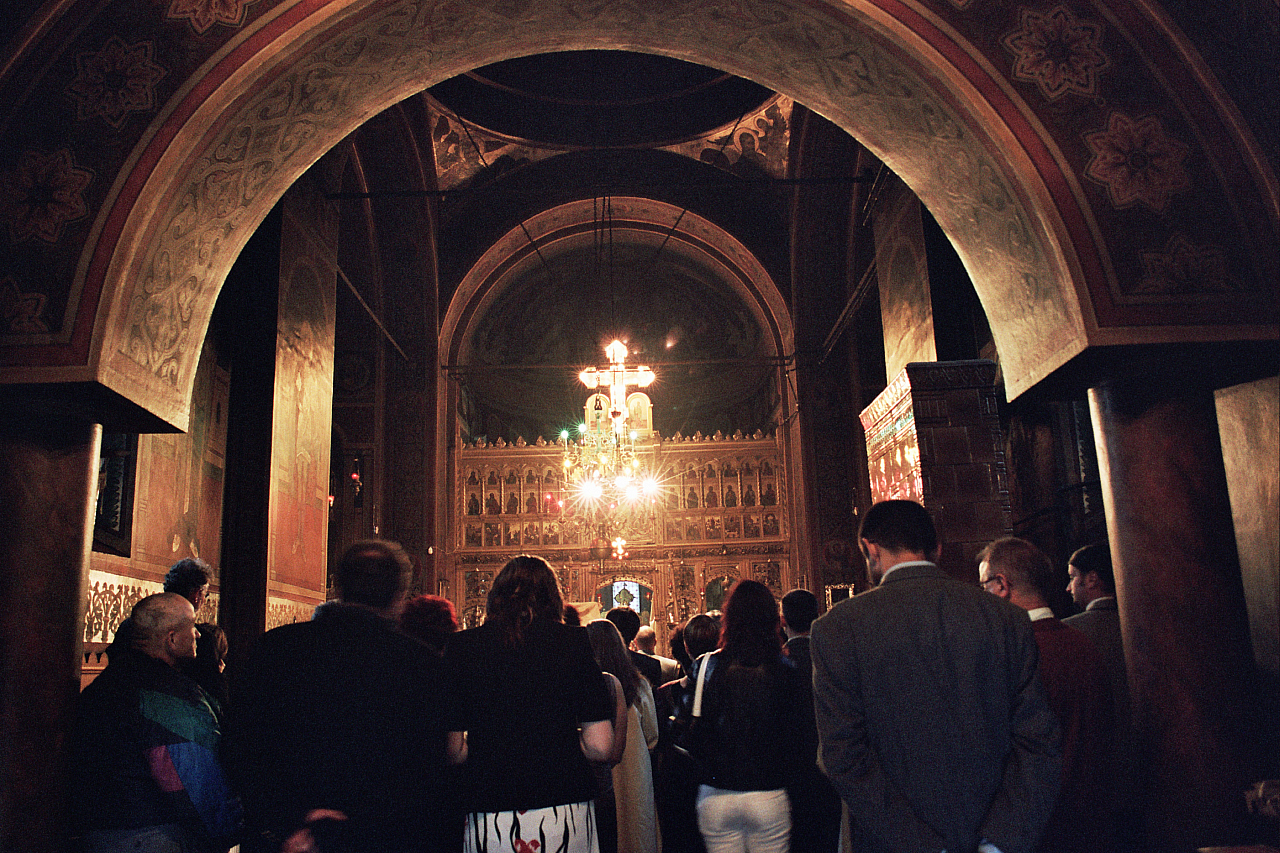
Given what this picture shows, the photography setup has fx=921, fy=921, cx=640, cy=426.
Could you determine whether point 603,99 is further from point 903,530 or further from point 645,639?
point 903,530

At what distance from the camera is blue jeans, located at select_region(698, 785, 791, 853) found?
10.1 ft

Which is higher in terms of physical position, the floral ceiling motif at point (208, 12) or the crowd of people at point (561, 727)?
the floral ceiling motif at point (208, 12)

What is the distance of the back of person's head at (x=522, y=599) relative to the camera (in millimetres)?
2578

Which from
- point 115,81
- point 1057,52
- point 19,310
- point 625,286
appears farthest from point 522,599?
point 625,286

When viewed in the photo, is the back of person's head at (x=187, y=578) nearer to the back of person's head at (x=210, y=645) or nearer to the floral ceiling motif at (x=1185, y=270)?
the back of person's head at (x=210, y=645)

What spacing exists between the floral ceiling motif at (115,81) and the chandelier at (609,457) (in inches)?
327

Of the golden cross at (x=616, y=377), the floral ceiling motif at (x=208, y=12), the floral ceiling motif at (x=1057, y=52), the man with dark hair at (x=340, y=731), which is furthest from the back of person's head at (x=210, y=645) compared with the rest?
the golden cross at (x=616, y=377)

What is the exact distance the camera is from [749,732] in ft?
10.2

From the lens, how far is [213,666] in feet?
13.9

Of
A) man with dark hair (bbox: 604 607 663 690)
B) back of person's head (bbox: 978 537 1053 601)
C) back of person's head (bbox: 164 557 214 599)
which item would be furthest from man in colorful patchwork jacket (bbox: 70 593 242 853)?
back of person's head (bbox: 978 537 1053 601)

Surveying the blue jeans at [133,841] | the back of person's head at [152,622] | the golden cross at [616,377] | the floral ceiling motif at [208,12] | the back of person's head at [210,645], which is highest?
the golden cross at [616,377]

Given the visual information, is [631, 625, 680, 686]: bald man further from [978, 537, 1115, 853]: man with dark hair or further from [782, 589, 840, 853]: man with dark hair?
[978, 537, 1115, 853]: man with dark hair

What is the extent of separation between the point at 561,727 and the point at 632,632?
2.52 metres

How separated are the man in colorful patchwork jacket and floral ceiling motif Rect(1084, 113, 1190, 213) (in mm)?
4738
